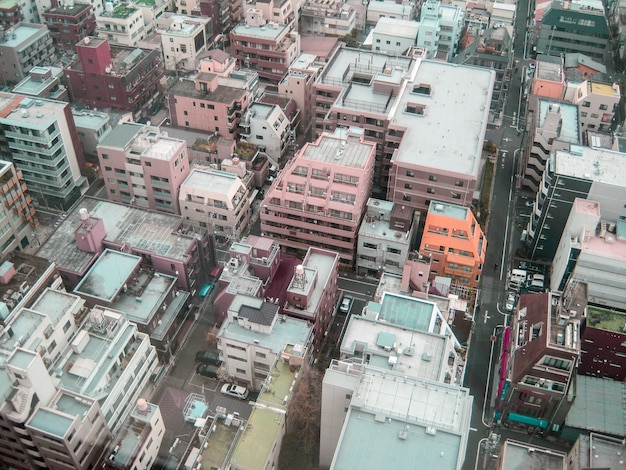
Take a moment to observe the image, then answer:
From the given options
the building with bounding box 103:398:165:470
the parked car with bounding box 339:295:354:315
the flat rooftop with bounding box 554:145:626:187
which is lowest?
the parked car with bounding box 339:295:354:315

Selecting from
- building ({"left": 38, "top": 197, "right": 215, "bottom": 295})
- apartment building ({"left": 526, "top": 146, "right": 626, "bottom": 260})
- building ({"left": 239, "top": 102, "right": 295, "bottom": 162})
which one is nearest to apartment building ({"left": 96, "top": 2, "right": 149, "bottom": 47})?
building ({"left": 239, "top": 102, "right": 295, "bottom": 162})

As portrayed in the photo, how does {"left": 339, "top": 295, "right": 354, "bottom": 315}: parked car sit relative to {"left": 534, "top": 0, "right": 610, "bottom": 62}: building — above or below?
below

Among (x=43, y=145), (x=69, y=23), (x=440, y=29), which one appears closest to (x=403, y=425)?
(x=43, y=145)

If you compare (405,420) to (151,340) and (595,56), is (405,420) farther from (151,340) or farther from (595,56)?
(595,56)

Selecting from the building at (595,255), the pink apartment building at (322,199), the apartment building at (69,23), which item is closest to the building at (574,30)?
the building at (595,255)

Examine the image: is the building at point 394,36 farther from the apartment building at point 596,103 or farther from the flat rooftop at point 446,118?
the apartment building at point 596,103

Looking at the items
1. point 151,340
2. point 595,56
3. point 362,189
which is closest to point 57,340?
point 151,340

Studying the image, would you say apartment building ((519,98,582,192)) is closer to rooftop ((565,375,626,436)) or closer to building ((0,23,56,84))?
rooftop ((565,375,626,436))
